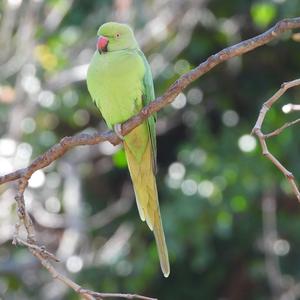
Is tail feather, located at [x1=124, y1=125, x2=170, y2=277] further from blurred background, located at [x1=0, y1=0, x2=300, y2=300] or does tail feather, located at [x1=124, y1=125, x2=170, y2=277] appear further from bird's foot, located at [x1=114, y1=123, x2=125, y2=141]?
blurred background, located at [x1=0, y1=0, x2=300, y2=300]

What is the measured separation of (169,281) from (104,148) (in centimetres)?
108

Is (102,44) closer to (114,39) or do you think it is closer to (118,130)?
(114,39)

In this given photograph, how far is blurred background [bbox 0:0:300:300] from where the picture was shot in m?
5.22

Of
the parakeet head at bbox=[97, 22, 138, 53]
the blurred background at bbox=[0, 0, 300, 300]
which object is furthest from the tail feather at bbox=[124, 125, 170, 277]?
the blurred background at bbox=[0, 0, 300, 300]

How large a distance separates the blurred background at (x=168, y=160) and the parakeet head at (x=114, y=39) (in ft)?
4.95

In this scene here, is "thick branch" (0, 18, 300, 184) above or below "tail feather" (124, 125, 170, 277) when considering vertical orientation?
above

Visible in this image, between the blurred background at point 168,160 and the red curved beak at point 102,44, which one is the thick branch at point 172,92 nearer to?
the red curved beak at point 102,44

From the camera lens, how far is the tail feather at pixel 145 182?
11.1 feet

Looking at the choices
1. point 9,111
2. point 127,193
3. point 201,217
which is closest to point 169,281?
point 127,193

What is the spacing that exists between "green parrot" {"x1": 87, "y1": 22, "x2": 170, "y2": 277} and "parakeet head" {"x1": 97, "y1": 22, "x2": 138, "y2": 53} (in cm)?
3

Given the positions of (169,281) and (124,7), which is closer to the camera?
(124,7)

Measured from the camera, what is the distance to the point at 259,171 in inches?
202

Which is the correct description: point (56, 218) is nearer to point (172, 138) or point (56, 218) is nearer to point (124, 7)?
point (172, 138)

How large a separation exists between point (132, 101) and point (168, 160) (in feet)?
9.65
